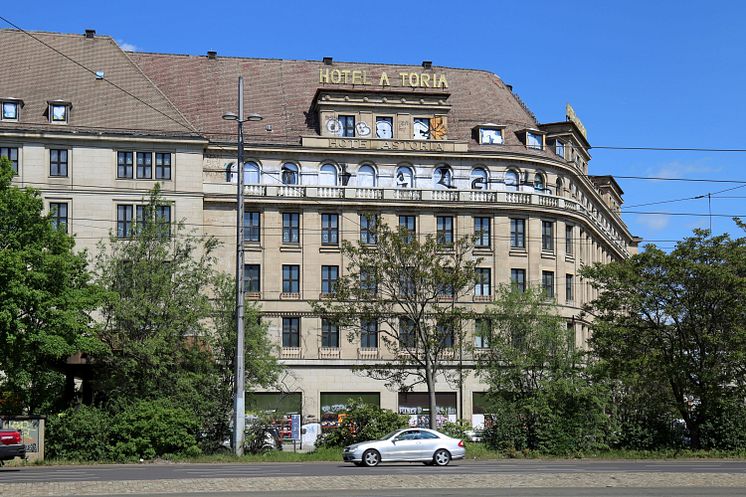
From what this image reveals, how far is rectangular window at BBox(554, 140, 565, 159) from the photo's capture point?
85081mm

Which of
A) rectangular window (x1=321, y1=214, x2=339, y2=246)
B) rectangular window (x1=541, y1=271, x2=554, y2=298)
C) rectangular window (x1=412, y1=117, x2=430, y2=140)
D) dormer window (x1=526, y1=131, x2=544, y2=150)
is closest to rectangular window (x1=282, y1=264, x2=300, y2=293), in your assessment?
rectangular window (x1=321, y1=214, x2=339, y2=246)

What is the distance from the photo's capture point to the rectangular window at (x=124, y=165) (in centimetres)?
7288

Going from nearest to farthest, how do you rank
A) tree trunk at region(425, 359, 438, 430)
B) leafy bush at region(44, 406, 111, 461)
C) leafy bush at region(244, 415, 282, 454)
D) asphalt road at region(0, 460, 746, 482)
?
1. asphalt road at region(0, 460, 746, 482)
2. leafy bush at region(44, 406, 111, 461)
3. leafy bush at region(244, 415, 282, 454)
4. tree trunk at region(425, 359, 438, 430)

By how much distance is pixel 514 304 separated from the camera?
5906 cm

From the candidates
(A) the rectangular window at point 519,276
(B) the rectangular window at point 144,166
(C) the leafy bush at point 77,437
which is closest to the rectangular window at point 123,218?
(B) the rectangular window at point 144,166

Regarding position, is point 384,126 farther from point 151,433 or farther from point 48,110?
point 151,433

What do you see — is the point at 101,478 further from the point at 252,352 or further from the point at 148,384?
the point at 252,352

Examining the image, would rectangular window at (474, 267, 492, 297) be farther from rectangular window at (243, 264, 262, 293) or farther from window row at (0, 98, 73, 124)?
window row at (0, 98, 73, 124)

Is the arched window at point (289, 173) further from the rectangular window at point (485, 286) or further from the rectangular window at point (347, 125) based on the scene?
the rectangular window at point (485, 286)

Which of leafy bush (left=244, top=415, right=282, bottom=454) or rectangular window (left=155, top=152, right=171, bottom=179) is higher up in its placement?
rectangular window (left=155, top=152, right=171, bottom=179)

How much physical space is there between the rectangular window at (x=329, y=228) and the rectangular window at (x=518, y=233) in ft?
38.6

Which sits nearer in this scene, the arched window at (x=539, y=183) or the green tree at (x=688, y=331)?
the green tree at (x=688, y=331)

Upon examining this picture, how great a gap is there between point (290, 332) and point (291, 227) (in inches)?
272

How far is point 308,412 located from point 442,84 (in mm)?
23562
